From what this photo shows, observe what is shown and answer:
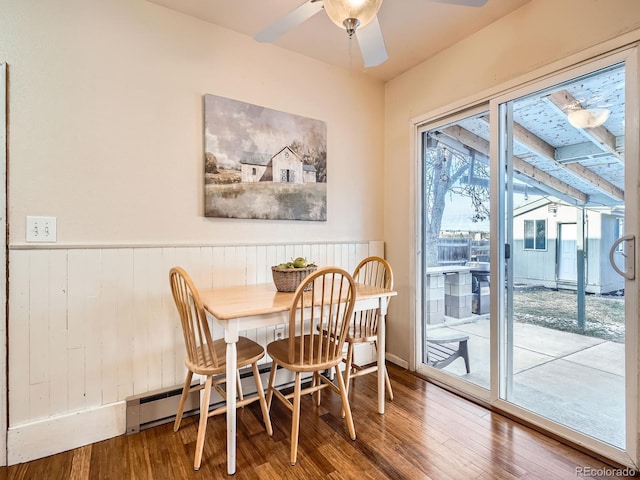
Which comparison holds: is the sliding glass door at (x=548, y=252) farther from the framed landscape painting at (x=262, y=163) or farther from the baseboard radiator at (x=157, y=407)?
the baseboard radiator at (x=157, y=407)

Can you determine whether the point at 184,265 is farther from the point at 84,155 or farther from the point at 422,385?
the point at 422,385

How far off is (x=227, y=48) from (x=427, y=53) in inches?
57.8

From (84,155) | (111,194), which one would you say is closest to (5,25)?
(84,155)

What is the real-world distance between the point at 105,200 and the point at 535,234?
2535 mm

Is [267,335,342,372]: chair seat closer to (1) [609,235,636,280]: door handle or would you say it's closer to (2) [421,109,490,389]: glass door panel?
(2) [421,109,490,389]: glass door panel

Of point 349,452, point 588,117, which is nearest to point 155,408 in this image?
point 349,452

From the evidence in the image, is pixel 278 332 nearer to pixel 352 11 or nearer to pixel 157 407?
pixel 157 407

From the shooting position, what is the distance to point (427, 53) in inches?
97.7

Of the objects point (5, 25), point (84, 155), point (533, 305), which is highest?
point (5, 25)

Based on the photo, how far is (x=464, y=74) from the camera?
90.4 inches

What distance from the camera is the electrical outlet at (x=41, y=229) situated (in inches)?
64.9

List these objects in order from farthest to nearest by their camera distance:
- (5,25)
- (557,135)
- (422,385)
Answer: (422,385) < (557,135) < (5,25)

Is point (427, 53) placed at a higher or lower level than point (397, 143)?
higher

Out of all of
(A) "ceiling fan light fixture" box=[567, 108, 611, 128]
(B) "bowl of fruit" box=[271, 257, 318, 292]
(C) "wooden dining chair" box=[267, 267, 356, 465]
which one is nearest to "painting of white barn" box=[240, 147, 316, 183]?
(B) "bowl of fruit" box=[271, 257, 318, 292]
